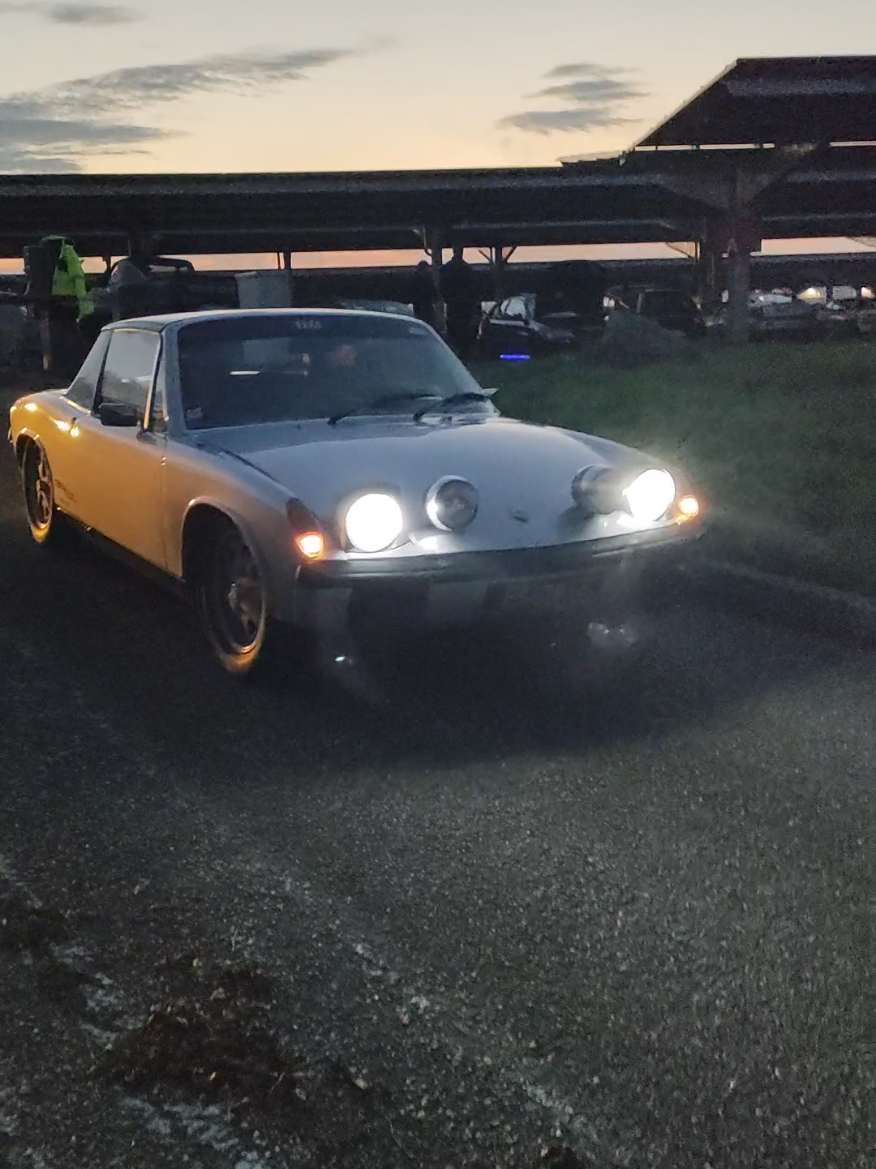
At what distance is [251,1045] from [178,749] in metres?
1.97

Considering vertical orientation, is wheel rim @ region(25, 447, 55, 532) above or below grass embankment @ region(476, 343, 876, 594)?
above

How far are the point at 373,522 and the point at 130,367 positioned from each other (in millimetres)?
2432

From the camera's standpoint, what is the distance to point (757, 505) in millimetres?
8719

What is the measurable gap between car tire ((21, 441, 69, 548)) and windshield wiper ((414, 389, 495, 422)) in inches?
101

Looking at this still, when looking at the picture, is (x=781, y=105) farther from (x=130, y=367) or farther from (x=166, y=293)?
(x=130, y=367)

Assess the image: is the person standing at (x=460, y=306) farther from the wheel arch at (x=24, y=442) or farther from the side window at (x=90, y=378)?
the side window at (x=90, y=378)

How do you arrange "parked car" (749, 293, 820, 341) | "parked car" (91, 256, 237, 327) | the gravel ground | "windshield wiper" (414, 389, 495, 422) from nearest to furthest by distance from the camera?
the gravel ground, "windshield wiper" (414, 389, 495, 422), "parked car" (91, 256, 237, 327), "parked car" (749, 293, 820, 341)

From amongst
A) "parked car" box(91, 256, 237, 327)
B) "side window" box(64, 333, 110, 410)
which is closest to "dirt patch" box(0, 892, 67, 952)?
"side window" box(64, 333, 110, 410)

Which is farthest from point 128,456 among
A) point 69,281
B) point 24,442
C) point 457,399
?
point 69,281

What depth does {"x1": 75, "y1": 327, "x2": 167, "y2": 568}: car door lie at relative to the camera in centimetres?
614

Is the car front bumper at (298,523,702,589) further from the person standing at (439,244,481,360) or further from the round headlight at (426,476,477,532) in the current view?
the person standing at (439,244,481,360)

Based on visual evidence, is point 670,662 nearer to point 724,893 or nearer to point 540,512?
point 540,512

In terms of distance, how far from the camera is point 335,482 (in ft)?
16.7

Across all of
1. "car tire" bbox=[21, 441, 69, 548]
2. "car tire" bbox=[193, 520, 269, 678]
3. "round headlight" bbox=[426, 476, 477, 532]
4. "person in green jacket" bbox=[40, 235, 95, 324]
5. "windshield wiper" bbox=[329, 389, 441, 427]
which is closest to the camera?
"round headlight" bbox=[426, 476, 477, 532]
